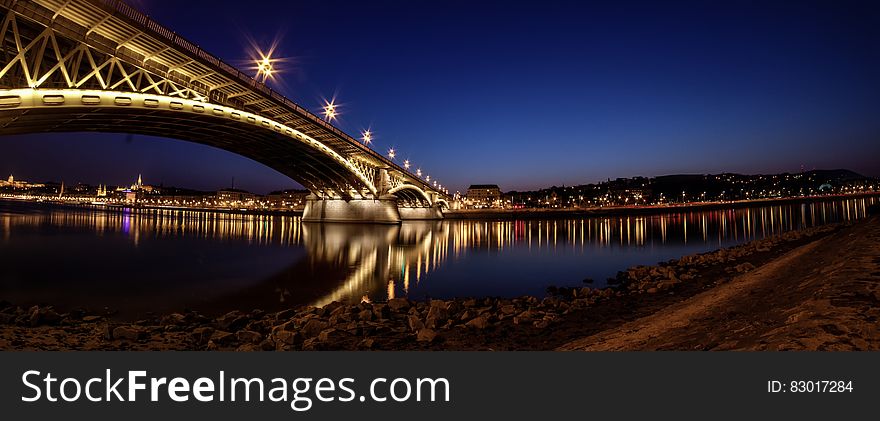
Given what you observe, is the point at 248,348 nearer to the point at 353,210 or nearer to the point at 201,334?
the point at 201,334

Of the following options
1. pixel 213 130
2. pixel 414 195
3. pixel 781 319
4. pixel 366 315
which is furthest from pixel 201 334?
pixel 414 195

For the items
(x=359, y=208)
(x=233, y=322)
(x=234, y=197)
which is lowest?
(x=233, y=322)

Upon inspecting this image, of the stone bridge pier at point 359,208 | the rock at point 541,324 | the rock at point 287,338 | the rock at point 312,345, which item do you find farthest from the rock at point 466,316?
the stone bridge pier at point 359,208

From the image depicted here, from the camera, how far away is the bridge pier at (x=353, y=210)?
52.5m

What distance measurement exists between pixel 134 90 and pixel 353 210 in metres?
35.4

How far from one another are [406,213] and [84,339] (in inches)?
2677

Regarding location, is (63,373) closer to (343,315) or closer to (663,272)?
(343,315)

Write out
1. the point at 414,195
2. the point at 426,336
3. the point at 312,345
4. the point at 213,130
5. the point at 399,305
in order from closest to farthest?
the point at 312,345
the point at 426,336
the point at 399,305
the point at 213,130
the point at 414,195

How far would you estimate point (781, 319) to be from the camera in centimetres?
495

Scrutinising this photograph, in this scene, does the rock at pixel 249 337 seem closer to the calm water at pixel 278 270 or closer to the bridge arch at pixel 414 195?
the calm water at pixel 278 270

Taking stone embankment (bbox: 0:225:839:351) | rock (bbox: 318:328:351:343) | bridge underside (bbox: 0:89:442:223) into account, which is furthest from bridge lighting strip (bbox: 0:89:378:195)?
rock (bbox: 318:328:351:343)

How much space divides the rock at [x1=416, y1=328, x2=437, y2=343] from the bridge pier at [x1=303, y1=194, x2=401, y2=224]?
45823 mm

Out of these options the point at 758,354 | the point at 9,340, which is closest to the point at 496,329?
the point at 758,354

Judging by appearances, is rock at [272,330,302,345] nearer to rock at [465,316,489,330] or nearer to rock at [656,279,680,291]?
rock at [465,316,489,330]
